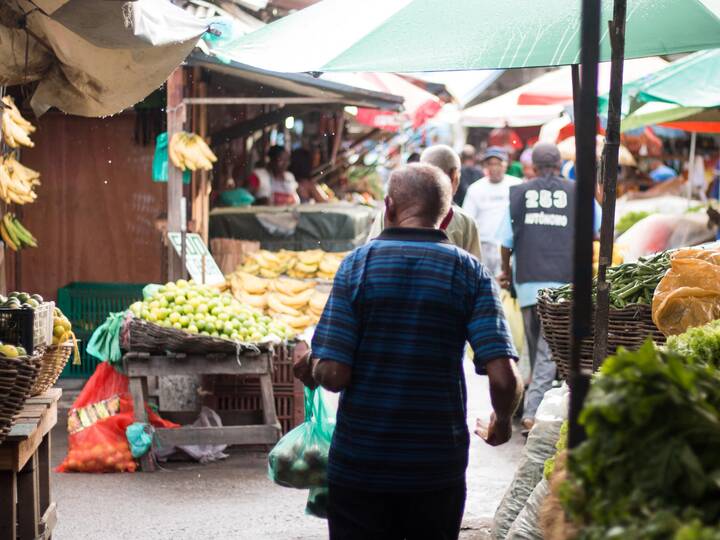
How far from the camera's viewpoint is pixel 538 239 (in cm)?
903

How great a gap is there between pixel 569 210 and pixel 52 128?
16.8ft

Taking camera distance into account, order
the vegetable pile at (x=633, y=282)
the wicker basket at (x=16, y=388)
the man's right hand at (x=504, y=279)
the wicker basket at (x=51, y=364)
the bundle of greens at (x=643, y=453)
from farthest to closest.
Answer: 1. the man's right hand at (x=504, y=279)
2. the wicker basket at (x=51, y=364)
3. the vegetable pile at (x=633, y=282)
4. the wicker basket at (x=16, y=388)
5. the bundle of greens at (x=643, y=453)

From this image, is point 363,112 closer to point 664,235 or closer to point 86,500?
point 664,235

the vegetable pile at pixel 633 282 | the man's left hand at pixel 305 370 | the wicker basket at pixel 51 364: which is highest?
the vegetable pile at pixel 633 282

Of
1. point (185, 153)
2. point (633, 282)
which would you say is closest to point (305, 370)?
point (633, 282)

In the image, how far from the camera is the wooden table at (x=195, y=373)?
7.78 m

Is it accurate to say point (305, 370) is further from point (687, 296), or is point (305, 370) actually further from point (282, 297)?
point (282, 297)

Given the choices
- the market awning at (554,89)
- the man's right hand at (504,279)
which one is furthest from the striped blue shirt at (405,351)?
the market awning at (554,89)

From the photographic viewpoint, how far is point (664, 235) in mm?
11703

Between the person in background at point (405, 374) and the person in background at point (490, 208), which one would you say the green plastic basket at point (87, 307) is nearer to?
the person in background at point (490, 208)

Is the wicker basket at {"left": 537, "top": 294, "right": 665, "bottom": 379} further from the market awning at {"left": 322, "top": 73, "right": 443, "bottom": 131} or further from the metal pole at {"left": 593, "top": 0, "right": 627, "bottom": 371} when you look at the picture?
the market awning at {"left": 322, "top": 73, "right": 443, "bottom": 131}

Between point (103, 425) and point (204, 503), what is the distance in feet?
4.36

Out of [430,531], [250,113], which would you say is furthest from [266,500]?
[250,113]

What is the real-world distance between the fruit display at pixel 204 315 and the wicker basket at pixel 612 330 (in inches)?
131
